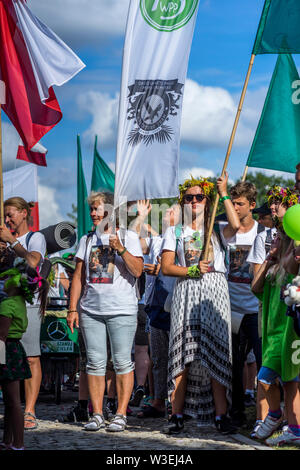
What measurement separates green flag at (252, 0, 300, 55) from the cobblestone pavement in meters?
3.33

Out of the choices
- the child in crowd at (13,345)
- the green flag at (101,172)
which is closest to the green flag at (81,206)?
the green flag at (101,172)

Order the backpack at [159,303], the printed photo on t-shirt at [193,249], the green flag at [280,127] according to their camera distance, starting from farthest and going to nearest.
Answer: the green flag at [280,127], the backpack at [159,303], the printed photo on t-shirt at [193,249]

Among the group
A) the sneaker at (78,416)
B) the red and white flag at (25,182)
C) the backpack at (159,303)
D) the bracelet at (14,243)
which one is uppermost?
the red and white flag at (25,182)

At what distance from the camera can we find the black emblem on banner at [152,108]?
598cm

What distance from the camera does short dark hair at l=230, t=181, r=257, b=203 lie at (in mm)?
6648

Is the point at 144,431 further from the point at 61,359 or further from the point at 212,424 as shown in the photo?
the point at 61,359

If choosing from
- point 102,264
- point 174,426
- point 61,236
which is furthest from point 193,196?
point 61,236

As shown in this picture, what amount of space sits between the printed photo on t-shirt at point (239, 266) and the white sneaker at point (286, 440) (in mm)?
1870

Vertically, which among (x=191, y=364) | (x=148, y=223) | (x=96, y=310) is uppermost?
(x=148, y=223)

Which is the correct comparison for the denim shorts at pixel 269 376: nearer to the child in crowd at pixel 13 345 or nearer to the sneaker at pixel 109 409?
the child in crowd at pixel 13 345

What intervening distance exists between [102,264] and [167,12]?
7.59ft

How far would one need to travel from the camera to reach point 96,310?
6.34 m
